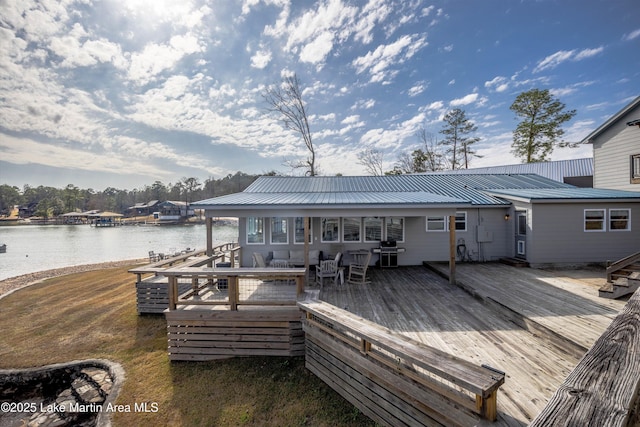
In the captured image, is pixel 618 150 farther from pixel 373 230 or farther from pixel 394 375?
pixel 394 375

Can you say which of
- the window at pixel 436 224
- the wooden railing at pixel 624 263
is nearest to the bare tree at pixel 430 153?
the window at pixel 436 224

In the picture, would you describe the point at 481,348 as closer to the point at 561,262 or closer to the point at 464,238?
the point at 464,238

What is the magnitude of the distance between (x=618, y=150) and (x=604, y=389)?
14.4 m

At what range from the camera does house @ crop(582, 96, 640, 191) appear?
9.41 m

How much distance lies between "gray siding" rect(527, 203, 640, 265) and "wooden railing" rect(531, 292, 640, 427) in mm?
9645

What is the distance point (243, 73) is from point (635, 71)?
21.4 m

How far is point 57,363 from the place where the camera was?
533 cm

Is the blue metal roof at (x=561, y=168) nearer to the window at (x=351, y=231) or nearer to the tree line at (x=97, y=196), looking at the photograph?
the window at (x=351, y=231)

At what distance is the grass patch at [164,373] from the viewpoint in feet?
12.9

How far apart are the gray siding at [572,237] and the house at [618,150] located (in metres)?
1.91

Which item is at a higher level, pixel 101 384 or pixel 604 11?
pixel 604 11

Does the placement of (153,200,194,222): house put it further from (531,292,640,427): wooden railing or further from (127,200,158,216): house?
(531,292,640,427): wooden railing

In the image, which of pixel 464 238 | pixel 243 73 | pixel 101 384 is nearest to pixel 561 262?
pixel 464 238

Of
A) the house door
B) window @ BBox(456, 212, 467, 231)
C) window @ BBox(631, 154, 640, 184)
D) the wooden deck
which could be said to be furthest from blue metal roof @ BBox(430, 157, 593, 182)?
the wooden deck
